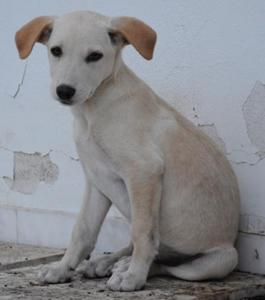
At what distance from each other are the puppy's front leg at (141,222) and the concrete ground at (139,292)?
84mm

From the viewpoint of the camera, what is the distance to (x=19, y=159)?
5848mm

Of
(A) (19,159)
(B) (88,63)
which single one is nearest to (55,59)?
(B) (88,63)

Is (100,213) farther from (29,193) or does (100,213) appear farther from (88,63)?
(29,193)

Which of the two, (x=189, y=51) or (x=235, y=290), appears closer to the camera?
(x=235, y=290)

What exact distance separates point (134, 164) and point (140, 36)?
595 millimetres

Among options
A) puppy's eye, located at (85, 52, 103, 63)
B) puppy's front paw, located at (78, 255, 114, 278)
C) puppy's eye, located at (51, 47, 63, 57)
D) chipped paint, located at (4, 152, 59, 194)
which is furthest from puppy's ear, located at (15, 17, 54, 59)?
chipped paint, located at (4, 152, 59, 194)

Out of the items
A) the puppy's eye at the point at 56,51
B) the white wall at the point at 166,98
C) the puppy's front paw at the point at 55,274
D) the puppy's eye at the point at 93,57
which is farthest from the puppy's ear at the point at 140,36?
the puppy's front paw at the point at 55,274

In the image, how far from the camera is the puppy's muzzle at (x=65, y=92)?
13.1 feet

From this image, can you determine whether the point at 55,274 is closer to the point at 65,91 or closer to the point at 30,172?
the point at 65,91

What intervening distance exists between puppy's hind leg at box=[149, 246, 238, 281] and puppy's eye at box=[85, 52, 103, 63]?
3.57 feet

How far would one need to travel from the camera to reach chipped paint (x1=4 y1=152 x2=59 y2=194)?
18.6ft

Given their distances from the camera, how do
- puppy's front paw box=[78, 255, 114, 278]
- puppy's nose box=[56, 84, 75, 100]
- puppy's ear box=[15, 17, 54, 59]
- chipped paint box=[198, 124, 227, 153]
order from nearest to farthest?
1. puppy's nose box=[56, 84, 75, 100]
2. puppy's ear box=[15, 17, 54, 59]
3. puppy's front paw box=[78, 255, 114, 278]
4. chipped paint box=[198, 124, 227, 153]

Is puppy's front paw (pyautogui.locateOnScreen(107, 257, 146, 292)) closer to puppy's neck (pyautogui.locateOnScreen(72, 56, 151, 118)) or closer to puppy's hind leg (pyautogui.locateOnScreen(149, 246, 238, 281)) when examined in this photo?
puppy's hind leg (pyautogui.locateOnScreen(149, 246, 238, 281))

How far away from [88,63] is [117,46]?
228 mm
